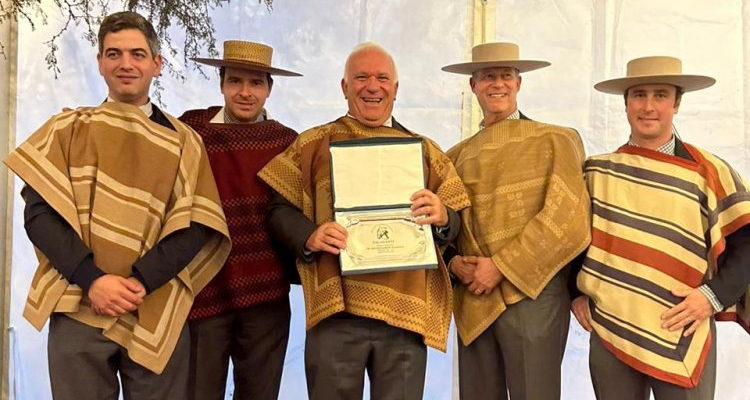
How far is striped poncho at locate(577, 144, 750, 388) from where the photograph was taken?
215 cm

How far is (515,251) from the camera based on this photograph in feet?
7.54

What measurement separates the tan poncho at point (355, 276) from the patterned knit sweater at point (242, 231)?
15 cm

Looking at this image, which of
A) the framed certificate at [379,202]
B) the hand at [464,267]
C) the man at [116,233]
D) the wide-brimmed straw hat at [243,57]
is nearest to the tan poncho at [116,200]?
the man at [116,233]

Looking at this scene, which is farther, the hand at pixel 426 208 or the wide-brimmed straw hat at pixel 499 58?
the wide-brimmed straw hat at pixel 499 58

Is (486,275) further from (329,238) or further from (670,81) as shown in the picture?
(670,81)

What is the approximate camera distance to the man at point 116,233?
6.17ft

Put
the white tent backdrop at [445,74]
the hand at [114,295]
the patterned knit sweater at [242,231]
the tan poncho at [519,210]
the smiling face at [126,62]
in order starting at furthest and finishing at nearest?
the white tent backdrop at [445,74] < the patterned knit sweater at [242,231] < the tan poncho at [519,210] < the smiling face at [126,62] < the hand at [114,295]

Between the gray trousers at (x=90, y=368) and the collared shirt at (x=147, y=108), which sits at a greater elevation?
the collared shirt at (x=147, y=108)

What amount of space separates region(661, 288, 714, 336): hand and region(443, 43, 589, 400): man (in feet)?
1.16

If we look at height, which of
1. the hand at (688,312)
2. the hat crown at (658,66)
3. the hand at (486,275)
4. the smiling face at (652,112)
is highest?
the hat crown at (658,66)

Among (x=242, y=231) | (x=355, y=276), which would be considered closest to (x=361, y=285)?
(x=355, y=276)

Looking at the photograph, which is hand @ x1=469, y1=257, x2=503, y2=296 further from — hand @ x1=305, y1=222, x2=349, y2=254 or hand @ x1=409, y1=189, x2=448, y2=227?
hand @ x1=305, y1=222, x2=349, y2=254

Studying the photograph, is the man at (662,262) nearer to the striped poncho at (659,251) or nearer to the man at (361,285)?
the striped poncho at (659,251)

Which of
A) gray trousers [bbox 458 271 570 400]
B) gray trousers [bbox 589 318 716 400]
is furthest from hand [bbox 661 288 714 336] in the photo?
gray trousers [bbox 458 271 570 400]
